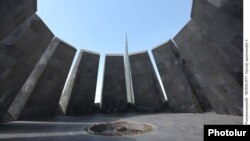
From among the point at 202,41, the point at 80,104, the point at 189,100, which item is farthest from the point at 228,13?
the point at 80,104

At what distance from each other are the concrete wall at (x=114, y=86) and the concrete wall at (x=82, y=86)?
37.5 inches

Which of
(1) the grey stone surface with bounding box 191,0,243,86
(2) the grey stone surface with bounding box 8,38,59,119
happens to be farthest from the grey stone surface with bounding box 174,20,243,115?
(2) the grey stone surface with bounding box 8,38,59,119

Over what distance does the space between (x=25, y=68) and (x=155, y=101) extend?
33.6ft

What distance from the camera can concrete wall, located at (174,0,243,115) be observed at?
7288mm

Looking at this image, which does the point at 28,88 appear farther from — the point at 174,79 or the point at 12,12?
the point at 174,79

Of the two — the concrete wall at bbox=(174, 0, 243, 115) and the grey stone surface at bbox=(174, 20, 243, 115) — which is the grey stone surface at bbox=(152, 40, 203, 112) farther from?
the grey stone surface at bbox=(174, 20, 243, 115)

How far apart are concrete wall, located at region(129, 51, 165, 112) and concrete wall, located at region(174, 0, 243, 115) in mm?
3427

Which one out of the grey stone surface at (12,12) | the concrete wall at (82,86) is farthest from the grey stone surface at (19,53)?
the concrete wall at (82,86)

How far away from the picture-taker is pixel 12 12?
7.24 meters

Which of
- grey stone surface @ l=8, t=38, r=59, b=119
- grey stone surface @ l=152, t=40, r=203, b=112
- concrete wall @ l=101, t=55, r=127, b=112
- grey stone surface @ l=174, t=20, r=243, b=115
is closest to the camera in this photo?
grey stone surface @ l=174, t=20, r=243, b=115

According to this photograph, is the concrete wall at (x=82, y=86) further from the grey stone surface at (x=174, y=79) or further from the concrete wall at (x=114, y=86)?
the grey stone surface at (x=174, y=79)

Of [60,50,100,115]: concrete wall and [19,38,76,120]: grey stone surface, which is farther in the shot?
[60,50,100,115]: concrete wall

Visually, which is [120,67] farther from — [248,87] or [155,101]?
[248,87]

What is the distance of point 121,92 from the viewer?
1786cm
